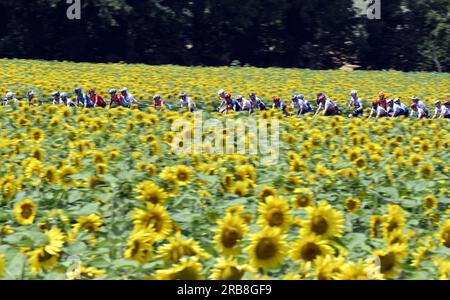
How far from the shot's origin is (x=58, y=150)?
644cm

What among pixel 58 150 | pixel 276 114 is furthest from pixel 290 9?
pixel 58 150

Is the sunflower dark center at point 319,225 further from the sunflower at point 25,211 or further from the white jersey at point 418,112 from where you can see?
the white jersey at point 418,112

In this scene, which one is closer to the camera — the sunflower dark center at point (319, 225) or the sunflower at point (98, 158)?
the sunflower dark center at point (319, 225)

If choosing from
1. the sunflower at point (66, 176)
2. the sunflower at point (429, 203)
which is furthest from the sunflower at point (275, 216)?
the sunflower at point (66, 176)

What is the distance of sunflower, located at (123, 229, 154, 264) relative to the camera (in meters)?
3.22

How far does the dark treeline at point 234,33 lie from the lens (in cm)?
4222

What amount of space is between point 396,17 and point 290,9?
6.80 meters

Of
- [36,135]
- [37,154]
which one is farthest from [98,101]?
[37,154]

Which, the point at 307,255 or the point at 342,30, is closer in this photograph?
the point at 307,255

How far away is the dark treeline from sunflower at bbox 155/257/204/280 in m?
38.6

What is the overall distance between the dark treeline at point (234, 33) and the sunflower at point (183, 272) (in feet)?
127

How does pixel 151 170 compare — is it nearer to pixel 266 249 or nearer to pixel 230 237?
pixel 230 237

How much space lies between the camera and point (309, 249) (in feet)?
10.4
